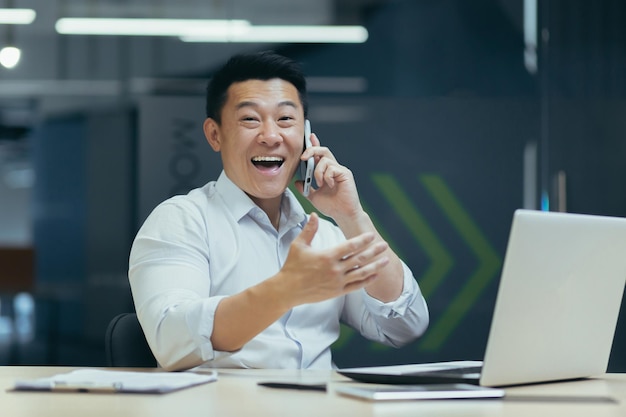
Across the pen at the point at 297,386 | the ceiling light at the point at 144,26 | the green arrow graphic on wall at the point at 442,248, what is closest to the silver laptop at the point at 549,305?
the pen at the point at 297,386

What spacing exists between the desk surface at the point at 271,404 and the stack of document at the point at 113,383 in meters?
0.02

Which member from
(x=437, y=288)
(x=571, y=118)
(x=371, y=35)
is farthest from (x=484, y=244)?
(x=371, y=35)

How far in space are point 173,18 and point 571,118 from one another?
220 cm

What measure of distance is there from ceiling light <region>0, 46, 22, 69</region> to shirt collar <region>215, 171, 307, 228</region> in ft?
8.21

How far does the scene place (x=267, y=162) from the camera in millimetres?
2428

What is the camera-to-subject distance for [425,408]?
4.46ft

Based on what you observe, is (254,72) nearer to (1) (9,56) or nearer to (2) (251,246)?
(2) (251,246)

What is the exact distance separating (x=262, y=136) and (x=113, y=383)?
104 centimetres

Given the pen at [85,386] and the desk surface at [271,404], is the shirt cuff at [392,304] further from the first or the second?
the pen at [85,386]

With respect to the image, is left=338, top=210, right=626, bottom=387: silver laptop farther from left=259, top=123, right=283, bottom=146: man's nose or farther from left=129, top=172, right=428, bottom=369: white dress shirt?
left=259, top=123, right=283, bottom=146: man's nose

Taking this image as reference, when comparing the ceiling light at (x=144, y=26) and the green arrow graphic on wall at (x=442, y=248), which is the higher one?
the ceiling light at (x=144, y=26)

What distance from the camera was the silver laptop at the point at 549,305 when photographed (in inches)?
57.7

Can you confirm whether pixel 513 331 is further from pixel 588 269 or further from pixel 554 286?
pixel 588 269

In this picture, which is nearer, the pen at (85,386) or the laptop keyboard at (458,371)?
the pen at (85,386)
